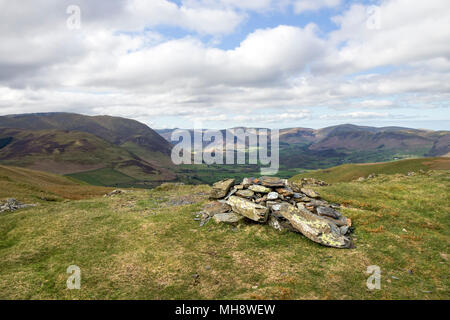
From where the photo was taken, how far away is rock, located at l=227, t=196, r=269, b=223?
22797 millimetres

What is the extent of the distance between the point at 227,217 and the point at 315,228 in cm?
853

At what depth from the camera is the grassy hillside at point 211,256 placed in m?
14.5

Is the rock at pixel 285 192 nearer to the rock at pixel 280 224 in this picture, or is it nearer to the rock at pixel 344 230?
the rock at pixel 280 224

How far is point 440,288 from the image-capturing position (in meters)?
14.4

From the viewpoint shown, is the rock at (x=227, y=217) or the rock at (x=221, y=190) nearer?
the rock at (x=227, y=217)

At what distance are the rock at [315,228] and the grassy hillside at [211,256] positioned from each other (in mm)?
689

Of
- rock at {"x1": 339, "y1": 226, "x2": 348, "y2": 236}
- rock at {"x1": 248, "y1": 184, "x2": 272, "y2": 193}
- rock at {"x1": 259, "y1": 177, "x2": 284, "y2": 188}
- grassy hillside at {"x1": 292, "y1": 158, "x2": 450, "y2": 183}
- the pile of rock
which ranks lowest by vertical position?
grassy hillside at {"x1": 292, "y1": 158, "x2": 450, "y2": 183}

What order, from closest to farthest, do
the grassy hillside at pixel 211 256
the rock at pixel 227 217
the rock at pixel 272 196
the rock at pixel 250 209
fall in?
1. the grassy hillside at pixel 211 256
2. the rock at pixel 250 209
3. the rock at pixel 227 217
4. the rock at pixel 272 196

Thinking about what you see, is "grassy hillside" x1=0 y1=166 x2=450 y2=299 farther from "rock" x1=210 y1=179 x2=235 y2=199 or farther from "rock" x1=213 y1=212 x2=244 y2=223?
"rock" x1=210 y1=179 x2=235 y2=199

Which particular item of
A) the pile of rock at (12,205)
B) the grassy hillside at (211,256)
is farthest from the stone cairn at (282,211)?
the pile of rock at (12,205)

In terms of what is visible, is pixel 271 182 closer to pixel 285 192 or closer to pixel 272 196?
pixel 285 192

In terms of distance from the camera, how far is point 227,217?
24453 mm

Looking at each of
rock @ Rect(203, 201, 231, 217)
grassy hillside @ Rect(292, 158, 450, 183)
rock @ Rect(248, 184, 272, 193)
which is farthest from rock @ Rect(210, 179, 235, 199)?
grassy hillside @ Rect(292, 158, 450, 183)
